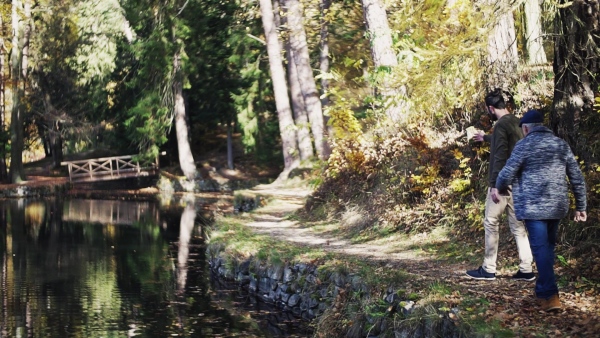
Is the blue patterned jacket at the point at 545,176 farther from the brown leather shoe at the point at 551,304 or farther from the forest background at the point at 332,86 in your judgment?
the forest background at the point at 332,86

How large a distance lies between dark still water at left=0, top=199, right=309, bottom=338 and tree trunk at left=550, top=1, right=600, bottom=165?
163 inches

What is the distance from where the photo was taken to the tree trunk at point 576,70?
8828mm

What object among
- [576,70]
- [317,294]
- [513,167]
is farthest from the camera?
[317,294]

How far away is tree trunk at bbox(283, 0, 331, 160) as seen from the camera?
22766mm

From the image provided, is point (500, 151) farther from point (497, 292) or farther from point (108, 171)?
point (108, 171)

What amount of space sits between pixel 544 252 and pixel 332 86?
2310cm

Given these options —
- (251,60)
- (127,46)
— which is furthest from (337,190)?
(127,46)

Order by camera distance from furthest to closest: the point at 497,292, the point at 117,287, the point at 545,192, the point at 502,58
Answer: the point at 117,287, the point at 502,58, the point at 497,292, the point at 545,192

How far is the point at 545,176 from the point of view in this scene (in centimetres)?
709

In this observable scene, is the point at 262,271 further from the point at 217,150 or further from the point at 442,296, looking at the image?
the point at 217,150

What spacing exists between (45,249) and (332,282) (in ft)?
33.3

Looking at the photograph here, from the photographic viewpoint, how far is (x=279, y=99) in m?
27.9

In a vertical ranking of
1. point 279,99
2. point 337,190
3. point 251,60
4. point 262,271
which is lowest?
point 262,271

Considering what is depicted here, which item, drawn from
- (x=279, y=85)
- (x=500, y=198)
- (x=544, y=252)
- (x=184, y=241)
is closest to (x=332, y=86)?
(x=279, y=85)
